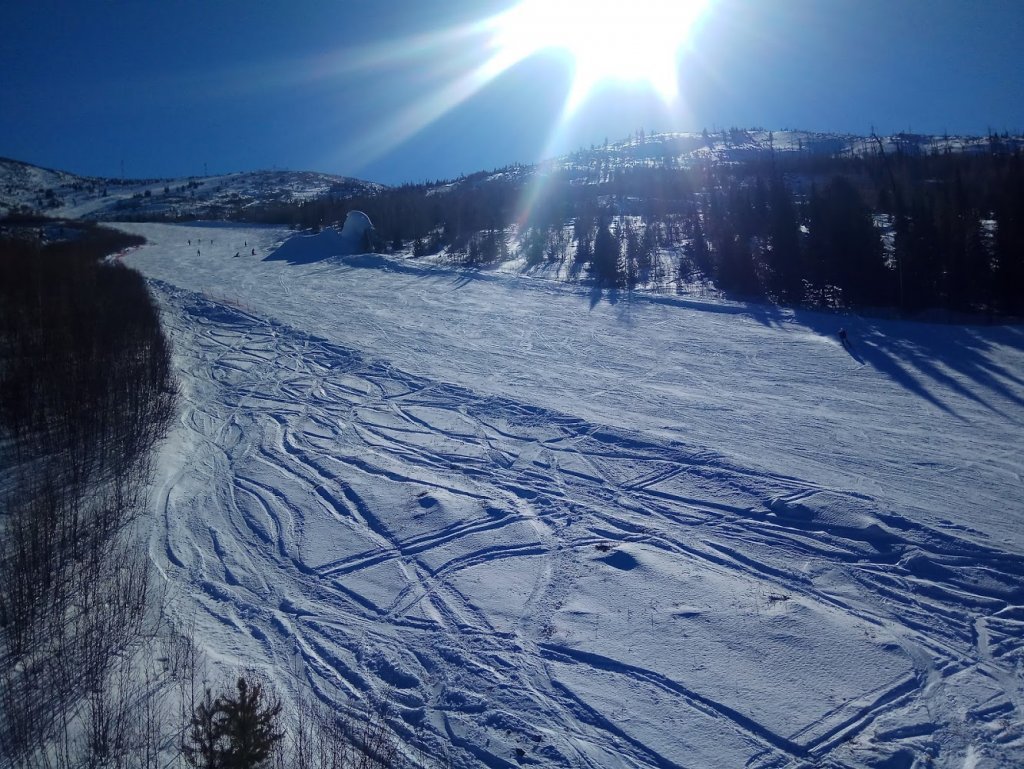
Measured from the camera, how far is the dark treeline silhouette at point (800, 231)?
52.8 feet

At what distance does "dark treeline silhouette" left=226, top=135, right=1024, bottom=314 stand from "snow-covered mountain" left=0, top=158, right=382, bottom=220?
3038 cm

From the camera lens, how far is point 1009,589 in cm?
520

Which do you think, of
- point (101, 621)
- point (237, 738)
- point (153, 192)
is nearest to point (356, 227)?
point (101, 621)

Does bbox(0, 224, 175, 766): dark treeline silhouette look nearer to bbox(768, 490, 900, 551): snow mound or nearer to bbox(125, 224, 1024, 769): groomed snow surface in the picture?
bbox(125, 224, 1024, 769): groomed snow surface

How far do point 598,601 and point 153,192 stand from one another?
8544 cm

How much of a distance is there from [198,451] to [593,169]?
4692 centimetres

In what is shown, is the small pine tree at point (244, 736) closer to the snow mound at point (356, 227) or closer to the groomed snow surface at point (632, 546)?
the groomed snow surface at point (632, 546)

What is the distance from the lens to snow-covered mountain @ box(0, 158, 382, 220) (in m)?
61.7

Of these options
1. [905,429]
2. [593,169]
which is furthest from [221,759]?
[593,169]

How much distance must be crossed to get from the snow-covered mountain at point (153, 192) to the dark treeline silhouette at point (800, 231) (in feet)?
99.7

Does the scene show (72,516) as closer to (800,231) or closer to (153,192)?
(800,231)

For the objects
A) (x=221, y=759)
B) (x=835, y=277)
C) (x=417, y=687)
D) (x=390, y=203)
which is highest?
(x=390, y=203)

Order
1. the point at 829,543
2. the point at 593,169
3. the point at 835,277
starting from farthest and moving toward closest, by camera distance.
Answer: the point at 593,169 < the point at 835,277 < the point at 829,543

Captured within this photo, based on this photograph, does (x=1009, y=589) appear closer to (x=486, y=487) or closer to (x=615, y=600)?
(x=615, y=600)
